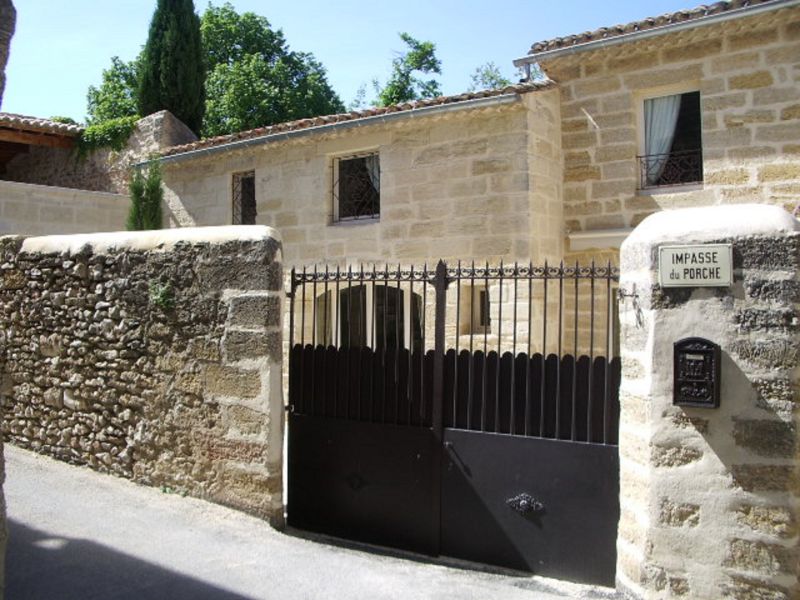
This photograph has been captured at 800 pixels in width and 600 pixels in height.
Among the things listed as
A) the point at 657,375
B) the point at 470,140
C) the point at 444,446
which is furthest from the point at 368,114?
the point at 657,375

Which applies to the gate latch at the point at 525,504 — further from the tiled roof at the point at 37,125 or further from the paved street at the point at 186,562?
the tiled roof at the point at 37,125

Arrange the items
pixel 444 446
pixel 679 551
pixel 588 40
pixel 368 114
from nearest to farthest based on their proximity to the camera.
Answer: pixel 679 551 → pixel 444 446 → pixel 588 40 → pixel 368 114

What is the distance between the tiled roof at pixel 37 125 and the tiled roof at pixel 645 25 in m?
10.7

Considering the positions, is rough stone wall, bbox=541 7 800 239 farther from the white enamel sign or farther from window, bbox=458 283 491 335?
the white enamel sign

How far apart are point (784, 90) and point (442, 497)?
21.6 ft

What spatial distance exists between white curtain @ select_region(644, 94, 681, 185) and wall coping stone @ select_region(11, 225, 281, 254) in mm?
5972

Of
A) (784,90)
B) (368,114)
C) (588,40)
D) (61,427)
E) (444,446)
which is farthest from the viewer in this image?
(368,114)

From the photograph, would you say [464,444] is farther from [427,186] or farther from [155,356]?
[427,186]

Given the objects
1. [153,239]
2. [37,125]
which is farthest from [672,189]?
[37,125]

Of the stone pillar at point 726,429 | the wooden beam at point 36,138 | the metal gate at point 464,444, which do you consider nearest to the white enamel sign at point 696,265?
the stone pillar at point 726,429

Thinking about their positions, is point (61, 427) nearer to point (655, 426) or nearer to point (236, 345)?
point (236, 345)

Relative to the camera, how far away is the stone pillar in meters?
3.64

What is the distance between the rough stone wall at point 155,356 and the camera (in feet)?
17.2

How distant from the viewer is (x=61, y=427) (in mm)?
6484
